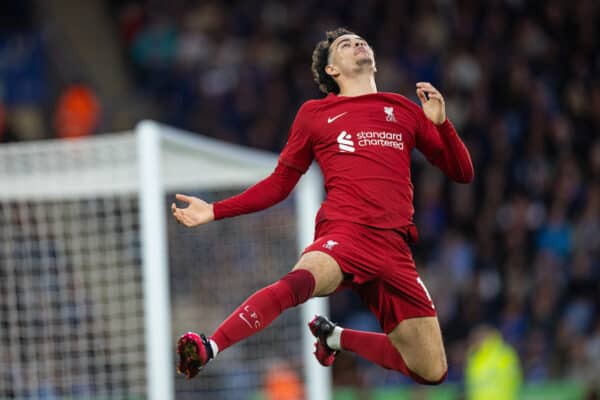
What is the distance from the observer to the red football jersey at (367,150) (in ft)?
19.4

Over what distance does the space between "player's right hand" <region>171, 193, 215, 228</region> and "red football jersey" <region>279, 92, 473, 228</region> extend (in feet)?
1.60

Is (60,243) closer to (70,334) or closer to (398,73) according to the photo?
(70,334)

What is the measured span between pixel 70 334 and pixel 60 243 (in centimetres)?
71

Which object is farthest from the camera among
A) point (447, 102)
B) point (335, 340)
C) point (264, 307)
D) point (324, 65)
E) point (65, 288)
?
point (447, 102)

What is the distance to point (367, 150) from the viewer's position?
19.6 ft

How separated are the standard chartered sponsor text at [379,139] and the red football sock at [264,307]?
784mm

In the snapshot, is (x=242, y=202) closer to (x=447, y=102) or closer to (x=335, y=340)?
(x=335, y=340)

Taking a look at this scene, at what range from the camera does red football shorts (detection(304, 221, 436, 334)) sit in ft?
19.0

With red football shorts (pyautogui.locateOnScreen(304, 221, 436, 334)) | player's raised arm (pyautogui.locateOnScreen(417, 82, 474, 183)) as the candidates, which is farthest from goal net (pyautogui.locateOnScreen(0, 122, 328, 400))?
player's raised arm (pyautogui.locateOnScreen(417, 82, 474, 183))

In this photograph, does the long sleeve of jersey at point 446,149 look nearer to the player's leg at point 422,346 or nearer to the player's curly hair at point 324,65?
the player's curly hair at point 324,65

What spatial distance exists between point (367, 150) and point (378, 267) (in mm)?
584

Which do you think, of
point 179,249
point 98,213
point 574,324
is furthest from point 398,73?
point 98,213

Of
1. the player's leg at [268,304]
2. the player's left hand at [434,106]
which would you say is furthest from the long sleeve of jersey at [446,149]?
the player's leg at [268,304]

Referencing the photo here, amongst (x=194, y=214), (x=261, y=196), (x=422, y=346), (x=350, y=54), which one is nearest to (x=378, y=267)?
(x=422, y=346)
